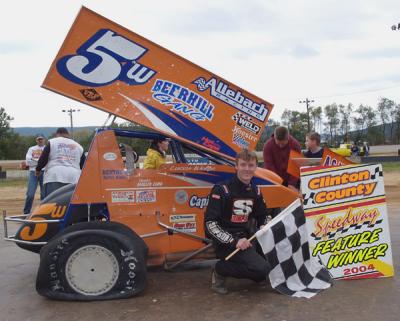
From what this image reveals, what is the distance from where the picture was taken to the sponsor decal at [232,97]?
473 centimetres

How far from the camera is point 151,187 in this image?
4.65 metres

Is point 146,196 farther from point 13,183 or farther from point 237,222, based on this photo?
point 13,183

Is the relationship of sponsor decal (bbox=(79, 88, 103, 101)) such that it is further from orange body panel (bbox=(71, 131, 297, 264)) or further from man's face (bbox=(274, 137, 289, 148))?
man's face (bbox=(274, 137, 289, 148))

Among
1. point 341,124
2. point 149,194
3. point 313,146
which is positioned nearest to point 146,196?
point 149,194

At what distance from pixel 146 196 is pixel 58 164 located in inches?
97.4

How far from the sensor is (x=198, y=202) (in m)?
4.74

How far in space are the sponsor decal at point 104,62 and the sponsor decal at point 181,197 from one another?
3.74ft

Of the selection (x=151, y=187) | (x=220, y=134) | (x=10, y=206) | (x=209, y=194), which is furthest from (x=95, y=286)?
(x=10, y=206)

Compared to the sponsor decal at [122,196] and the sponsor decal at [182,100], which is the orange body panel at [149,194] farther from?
the sponsor decal at [182,100]

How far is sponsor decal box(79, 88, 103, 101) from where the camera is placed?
174 inches

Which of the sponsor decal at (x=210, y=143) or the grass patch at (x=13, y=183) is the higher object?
the sponsor decal at (x=210, y=143)

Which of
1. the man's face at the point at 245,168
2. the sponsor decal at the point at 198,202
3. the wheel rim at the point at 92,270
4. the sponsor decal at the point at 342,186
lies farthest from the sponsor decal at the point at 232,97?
the wheel rim at the point at 92,270

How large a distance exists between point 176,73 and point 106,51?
702 millimetres

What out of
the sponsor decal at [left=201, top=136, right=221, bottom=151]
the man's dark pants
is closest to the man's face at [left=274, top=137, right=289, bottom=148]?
the sponsor decal at [left=201, top=136, right=221, bottom=151]
